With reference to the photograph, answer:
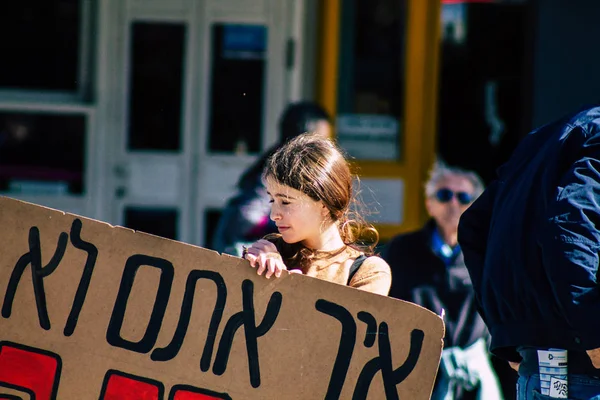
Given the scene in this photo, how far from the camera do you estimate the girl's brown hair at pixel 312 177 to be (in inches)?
112

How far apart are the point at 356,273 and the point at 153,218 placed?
4.13 m

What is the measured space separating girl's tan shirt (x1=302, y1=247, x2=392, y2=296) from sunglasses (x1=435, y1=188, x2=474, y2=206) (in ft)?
6.10

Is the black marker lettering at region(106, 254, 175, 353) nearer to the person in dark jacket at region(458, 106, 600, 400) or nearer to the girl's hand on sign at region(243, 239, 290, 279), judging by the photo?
the girl's hand on sign at region(243, 239, 290, 279)

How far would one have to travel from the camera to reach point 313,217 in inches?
112

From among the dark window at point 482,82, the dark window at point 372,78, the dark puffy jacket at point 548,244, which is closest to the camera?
the dark puffy jacket at point 548,244

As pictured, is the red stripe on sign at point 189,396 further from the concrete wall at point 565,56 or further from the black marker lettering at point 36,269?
the concrete wall at point 565,56

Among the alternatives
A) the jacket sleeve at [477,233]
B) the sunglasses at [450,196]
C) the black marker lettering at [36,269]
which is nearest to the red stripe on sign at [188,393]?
the black marker lettering at [36,269]

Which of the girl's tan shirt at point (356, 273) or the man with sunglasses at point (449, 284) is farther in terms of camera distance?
the man with sunglasses at point (449, 284)

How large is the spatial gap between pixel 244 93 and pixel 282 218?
13.3ft

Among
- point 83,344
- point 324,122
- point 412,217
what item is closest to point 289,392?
point 83,344

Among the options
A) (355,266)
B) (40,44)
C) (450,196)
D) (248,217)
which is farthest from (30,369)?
(40,44)

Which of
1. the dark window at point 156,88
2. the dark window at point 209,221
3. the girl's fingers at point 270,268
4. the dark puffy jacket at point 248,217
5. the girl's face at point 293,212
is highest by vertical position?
the dark window at point 156,88

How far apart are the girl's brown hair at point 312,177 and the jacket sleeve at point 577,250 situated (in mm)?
529

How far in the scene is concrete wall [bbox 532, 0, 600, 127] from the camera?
21.1 feet
